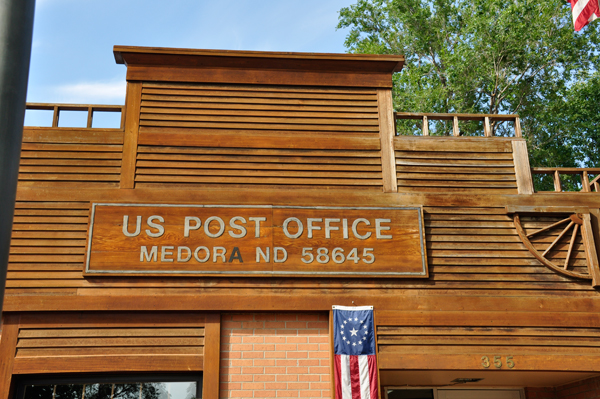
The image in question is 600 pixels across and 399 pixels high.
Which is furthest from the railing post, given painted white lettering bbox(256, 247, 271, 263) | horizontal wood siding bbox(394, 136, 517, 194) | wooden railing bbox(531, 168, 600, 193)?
painted white lettering bbox(256, 247, 271, 263)

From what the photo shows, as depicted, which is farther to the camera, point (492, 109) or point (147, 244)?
point (492, 109)

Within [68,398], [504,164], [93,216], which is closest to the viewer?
[68,398]

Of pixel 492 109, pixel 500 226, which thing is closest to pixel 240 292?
pixel 500 226

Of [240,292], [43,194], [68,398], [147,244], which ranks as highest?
[43,194]

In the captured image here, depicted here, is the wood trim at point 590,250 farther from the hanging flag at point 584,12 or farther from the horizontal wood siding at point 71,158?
the horizontal wood siding at point 71,158

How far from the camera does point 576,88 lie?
18.4m

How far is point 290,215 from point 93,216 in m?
2.80

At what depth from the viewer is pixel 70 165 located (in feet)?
28.5

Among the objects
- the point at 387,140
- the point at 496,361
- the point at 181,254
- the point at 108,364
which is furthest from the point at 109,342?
the point at 496,361

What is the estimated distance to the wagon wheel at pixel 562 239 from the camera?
8.60 metres

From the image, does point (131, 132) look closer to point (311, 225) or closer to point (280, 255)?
point (280, 255)

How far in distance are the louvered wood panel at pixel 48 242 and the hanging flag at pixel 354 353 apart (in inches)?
144

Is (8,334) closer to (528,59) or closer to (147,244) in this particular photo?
(147,244)

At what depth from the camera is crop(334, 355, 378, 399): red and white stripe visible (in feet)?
25.4
